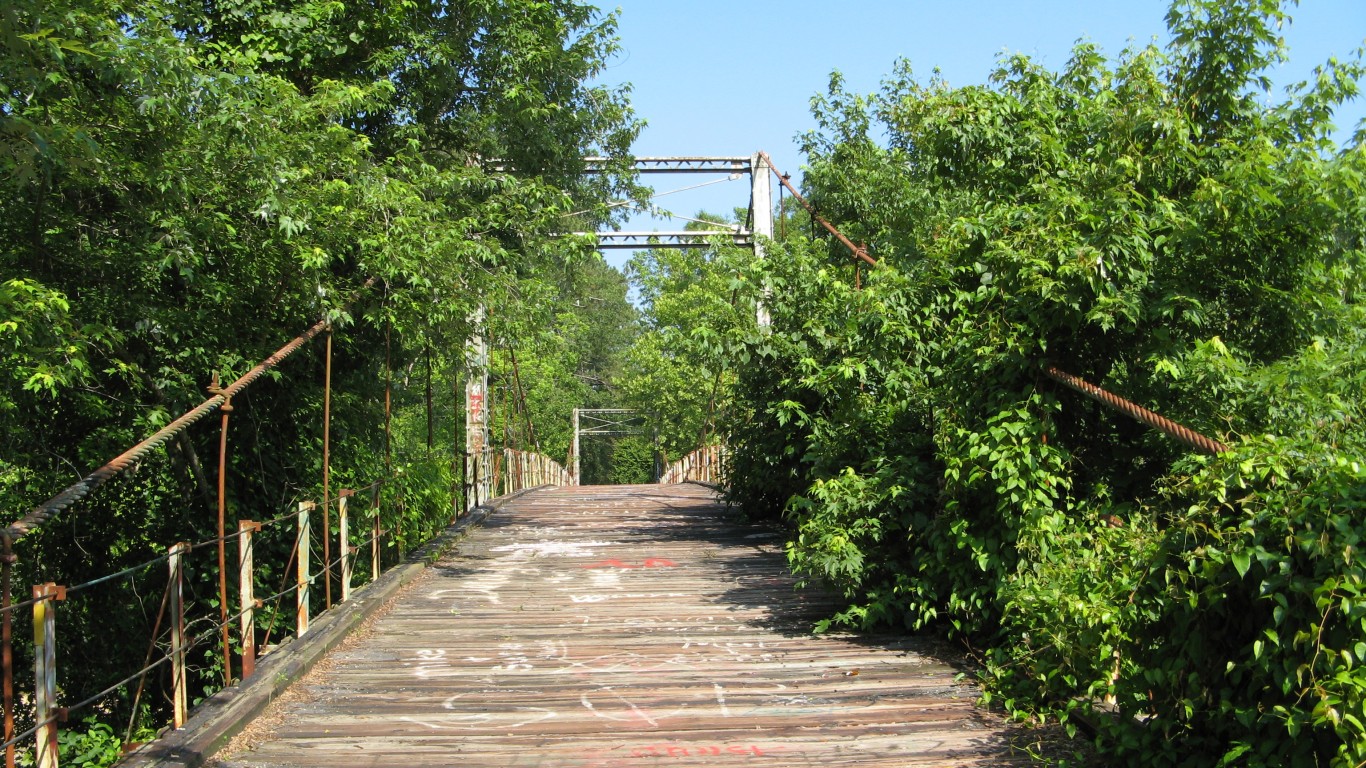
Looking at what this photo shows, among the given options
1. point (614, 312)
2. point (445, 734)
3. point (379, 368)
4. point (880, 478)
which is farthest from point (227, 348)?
point (614, 312)

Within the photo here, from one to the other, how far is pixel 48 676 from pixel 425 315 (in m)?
5.33

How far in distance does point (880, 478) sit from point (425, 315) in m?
4.02

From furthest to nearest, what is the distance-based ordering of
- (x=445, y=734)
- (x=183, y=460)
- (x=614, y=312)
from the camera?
(x=614, y=312) < (x=183, y=460) < (x=445, y=734)

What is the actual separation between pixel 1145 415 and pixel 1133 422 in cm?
159

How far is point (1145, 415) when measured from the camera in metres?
4.30

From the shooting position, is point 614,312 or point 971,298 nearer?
point 971,298

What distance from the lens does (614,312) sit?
70.3m

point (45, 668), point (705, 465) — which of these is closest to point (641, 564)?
point (45, 668)

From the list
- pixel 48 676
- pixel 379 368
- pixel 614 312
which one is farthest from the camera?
pixel 614 312

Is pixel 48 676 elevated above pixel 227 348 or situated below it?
below

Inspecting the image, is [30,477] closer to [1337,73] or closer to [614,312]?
[1337,73]

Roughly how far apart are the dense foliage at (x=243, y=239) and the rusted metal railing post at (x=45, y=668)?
4.96 ft

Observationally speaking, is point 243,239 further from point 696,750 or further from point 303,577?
point 696,750

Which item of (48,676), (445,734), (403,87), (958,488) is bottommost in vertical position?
(445,734)
